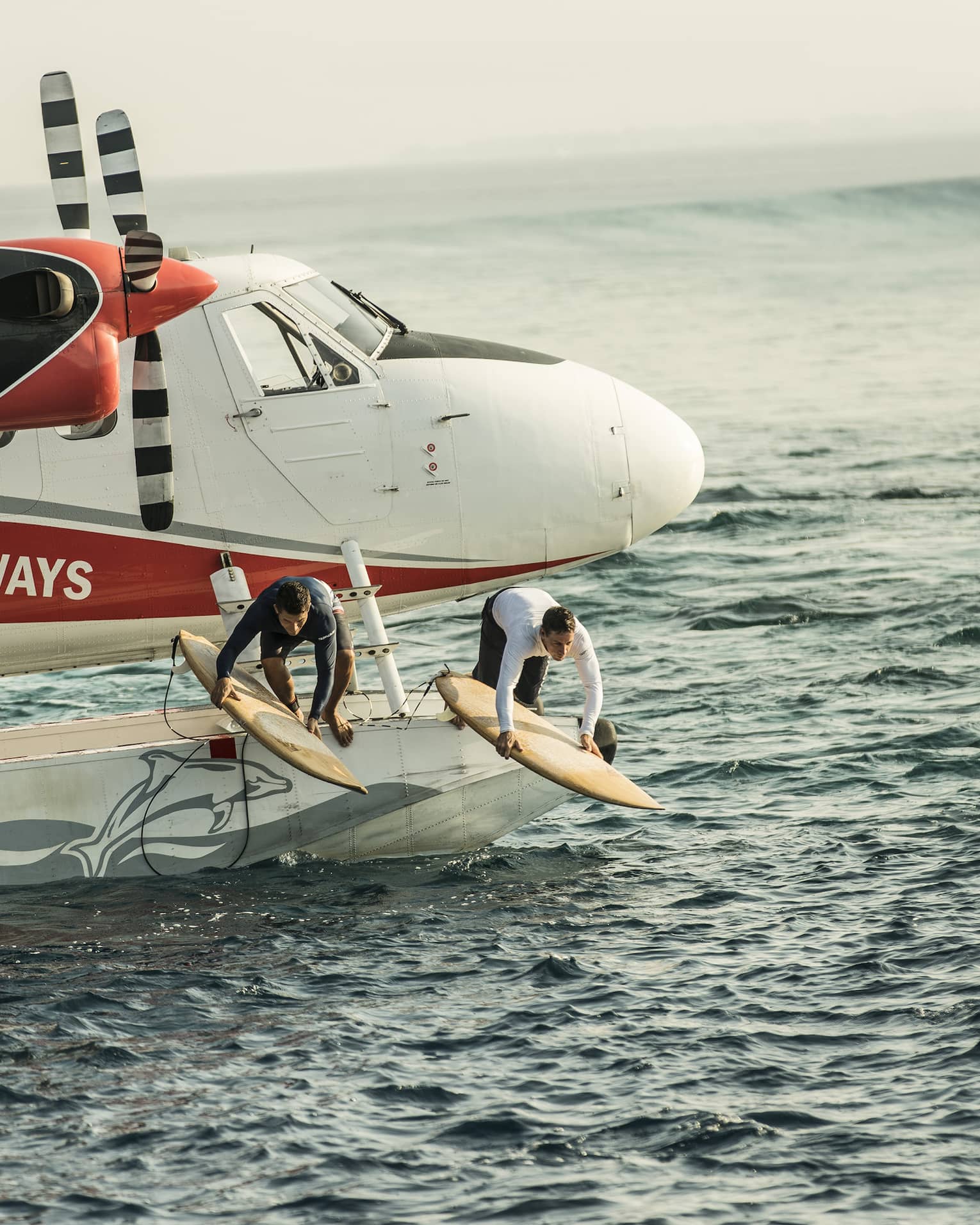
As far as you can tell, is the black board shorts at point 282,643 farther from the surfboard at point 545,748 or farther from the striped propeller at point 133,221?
the striped propeller at point 133,221

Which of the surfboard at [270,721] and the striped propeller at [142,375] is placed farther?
the surfboard at [270,721]

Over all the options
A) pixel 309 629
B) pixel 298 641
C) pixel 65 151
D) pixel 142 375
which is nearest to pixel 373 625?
pixel 298 641

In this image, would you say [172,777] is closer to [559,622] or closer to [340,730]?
[340,730]

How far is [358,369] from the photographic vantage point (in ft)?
54.7

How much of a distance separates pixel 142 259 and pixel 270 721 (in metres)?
4.37

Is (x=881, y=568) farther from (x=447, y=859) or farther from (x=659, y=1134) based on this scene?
(x=659, y=1134)

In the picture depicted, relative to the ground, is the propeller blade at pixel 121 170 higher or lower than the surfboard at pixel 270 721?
higher

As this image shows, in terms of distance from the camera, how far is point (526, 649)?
15.7 m

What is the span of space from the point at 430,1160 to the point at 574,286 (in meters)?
75.3

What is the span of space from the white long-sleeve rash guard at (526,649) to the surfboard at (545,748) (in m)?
0.22

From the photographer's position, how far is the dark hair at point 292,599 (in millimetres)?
15336

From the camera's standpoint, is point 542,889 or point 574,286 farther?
point 574,286

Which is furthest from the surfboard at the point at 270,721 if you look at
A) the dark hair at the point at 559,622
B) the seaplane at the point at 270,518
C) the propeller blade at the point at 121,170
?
the propeller blade at the point at 121,170

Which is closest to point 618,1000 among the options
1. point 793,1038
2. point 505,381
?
point 793,1038
